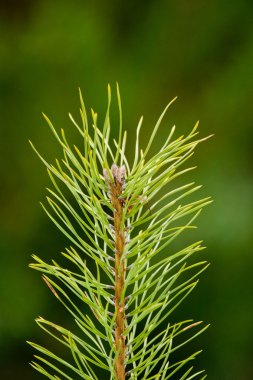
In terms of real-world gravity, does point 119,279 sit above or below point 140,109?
below

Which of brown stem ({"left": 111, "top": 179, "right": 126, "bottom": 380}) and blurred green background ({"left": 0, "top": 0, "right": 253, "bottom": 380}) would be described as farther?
blurred green background ({"left": 0, "top": 0, "right": 253, "bottom": 380})

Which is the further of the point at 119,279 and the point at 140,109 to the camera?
the point at 140,109

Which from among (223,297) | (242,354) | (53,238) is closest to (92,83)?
(53,238)

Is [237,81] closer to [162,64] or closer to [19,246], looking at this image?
[162,64]

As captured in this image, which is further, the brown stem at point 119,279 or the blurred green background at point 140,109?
the blurred green background at point 140,109
